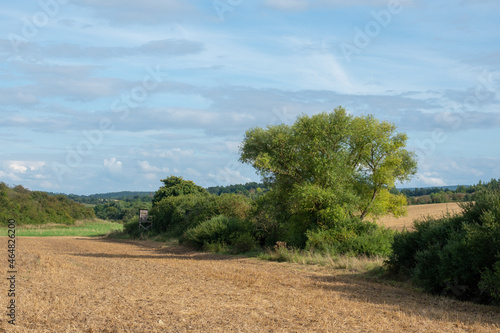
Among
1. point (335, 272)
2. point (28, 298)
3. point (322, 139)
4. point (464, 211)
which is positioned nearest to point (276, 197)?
point (322, 139)

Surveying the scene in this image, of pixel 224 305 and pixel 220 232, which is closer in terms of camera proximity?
pixel 224 305

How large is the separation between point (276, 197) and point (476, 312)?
16267mm

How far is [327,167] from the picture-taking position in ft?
82.0

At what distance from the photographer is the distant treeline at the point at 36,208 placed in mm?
71625

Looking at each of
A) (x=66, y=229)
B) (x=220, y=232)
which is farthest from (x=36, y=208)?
(x=220, y=232)

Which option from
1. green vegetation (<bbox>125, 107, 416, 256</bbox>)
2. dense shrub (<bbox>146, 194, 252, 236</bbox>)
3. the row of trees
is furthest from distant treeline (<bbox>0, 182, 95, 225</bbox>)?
green vegetation (<bbox>125, 107, 416, 256</bbox>)

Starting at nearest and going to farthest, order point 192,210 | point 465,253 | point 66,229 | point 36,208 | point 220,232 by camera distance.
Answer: point 465,253
point 220,232
point 192,210
point 66,229
point 36,208

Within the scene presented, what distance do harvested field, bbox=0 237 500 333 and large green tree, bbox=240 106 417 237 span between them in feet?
26.5

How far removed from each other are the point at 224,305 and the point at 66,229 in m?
Answer: 63.4

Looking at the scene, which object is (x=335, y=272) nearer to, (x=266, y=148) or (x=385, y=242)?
(x=385, y=242)

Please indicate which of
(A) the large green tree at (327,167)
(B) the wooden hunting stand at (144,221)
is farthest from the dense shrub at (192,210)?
(A) the large green tree at (327,167)

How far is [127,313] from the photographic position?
952cm

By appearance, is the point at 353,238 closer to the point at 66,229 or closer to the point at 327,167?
the point at 327,167

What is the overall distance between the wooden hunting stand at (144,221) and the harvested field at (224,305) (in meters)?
36.0
